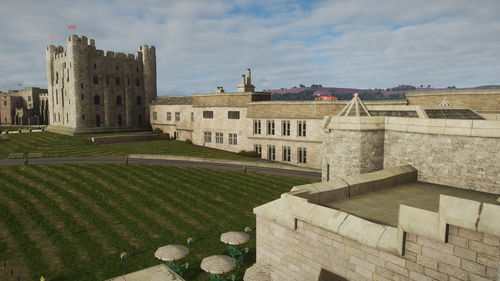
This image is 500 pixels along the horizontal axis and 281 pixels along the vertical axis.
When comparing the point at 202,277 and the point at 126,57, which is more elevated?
the point at 126,57

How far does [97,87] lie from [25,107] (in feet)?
139

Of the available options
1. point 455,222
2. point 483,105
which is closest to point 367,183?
point 455,222

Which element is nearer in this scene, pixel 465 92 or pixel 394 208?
pixel 394 208

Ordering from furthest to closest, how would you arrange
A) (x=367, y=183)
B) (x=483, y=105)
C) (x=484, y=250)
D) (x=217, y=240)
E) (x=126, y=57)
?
(x=126, y=57), (x=483, y=105), (x=217, y=240), (x=367, y=183), (x=484, y=250)

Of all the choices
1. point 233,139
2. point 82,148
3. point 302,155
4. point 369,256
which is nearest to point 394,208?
point 369,256

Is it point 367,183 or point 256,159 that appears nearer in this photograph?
point 367,183

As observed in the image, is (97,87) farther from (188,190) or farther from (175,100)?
(188,190)

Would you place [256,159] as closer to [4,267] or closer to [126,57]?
[4,267]

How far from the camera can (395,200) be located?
16375 millimetres

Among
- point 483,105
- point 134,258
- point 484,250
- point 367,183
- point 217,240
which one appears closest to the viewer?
point 484,250

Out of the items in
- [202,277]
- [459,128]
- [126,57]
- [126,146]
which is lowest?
[202,277]

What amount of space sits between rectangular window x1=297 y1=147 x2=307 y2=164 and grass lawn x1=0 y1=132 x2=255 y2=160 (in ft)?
27.3

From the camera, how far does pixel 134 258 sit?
66.3 ft

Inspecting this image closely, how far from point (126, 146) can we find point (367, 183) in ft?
161
